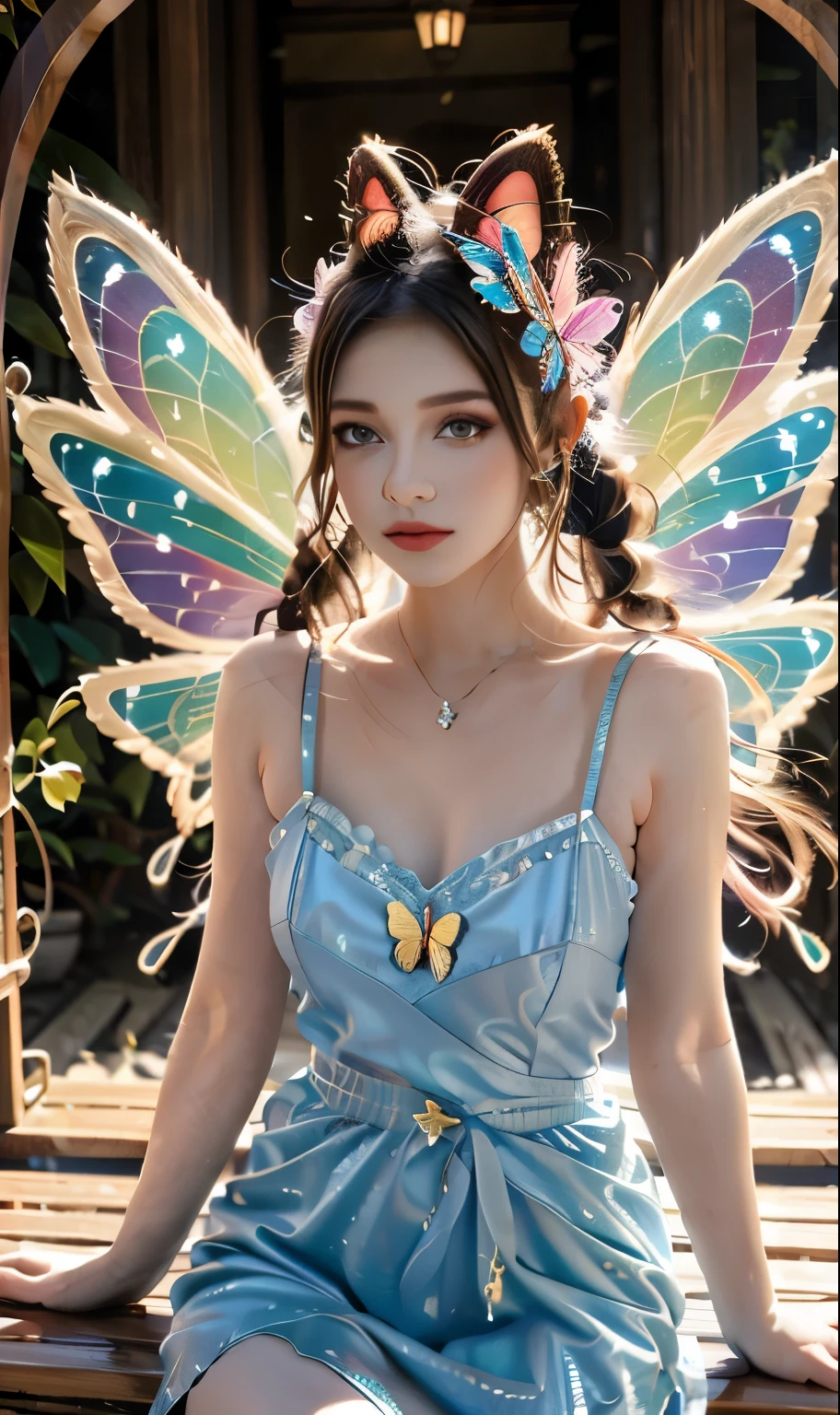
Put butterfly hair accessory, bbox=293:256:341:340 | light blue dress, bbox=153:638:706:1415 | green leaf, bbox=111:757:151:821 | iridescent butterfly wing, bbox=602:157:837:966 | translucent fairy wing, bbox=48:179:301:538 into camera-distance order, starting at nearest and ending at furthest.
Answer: light blue dress, bbox=153:638:706:1415, butterfly hair accessory, bbox=293:256:341:340, iridescent butterfly wing, bbox=602:157:837:966, translucent fairy wing, bbox=48:179:301:538, green leaf, bbox=111:757:151:821

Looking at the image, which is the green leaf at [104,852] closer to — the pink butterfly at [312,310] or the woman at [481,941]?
the woman at [481,941]

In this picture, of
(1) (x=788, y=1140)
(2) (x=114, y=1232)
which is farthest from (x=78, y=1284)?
(1) (x=788, y=1140)

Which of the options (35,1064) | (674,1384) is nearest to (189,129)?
(35,1064)

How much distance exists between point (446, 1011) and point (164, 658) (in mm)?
577

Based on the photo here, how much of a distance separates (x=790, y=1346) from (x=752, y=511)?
2.55 feet

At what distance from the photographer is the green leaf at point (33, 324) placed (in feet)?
4.46

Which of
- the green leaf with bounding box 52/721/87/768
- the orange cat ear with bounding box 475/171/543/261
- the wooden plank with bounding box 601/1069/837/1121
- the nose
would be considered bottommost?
the wooden plank with bounding box 601/1069/837/1121

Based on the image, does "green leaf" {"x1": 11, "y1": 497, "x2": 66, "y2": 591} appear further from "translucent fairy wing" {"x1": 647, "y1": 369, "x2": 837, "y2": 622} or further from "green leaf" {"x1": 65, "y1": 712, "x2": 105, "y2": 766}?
"translucent fairy wing" {"x1": 647, "y1": 369, "x2": 837, "y2": 622}

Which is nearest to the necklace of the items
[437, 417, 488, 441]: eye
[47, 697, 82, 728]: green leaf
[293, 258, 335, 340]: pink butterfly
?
[437, 417, 488, 441]: eye

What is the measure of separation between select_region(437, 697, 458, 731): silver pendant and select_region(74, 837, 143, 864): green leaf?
480mm

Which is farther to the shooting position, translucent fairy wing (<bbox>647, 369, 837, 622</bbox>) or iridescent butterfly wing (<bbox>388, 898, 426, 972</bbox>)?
translucent fairy wing (<bbox>647, 369, 837, 622</bbox>)

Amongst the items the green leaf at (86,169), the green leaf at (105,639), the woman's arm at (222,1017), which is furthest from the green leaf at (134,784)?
the green leaf at (86,169)

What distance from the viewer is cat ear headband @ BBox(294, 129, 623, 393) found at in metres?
1.08

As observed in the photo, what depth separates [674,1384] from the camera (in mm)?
1058
